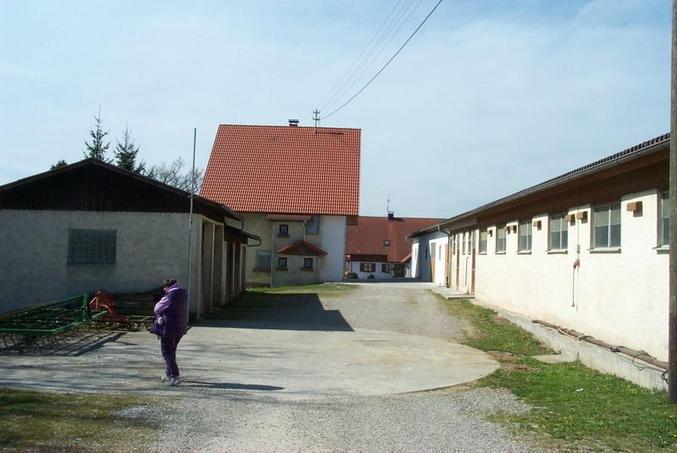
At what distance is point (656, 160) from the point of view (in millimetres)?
11094

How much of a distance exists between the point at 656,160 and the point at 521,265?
955cm

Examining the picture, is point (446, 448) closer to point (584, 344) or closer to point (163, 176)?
point (584, 344)

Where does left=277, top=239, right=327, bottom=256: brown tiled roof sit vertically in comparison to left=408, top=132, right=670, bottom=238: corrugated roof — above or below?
below

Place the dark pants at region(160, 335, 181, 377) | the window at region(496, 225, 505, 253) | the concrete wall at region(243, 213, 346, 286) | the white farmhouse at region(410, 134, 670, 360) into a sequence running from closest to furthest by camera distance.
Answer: the dark pants at region(160, 335, 181, 377) → the white farmhouse at region(410, 134, 670, 360) → the window at region(496, 225, 505, 253) → the concrete wall at region(243, 213, 346, 286)

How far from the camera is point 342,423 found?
8055mm

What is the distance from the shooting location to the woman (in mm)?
10047

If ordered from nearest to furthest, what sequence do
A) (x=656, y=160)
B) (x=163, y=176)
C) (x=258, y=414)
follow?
1. (x=258, y=414)
2. (x=656, y=160)
3. (x=163, y=176)

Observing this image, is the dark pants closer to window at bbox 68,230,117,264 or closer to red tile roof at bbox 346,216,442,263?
window at bbox 68,230,117,264

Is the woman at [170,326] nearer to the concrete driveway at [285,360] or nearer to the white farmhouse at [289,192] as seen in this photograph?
the concrete driveway at [285,360]

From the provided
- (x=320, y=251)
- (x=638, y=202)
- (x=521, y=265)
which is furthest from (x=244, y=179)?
(x=638, y=202)

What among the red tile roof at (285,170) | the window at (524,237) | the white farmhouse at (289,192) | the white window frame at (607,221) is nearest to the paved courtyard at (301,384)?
the window at (524,237)

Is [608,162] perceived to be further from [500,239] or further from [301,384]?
[500,239]

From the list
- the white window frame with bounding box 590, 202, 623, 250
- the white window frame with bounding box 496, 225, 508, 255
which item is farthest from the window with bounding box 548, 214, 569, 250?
the white window frame with bounding box 496, 225, 508, 255

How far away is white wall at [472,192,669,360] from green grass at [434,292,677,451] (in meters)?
0.98
